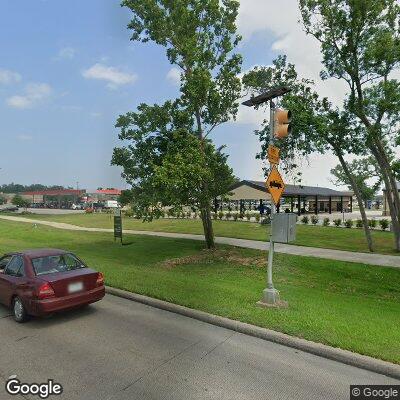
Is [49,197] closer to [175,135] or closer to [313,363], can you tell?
[175,135]

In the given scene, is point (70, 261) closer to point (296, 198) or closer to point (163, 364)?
point (163, 364)

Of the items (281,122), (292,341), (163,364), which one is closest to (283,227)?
(281,122)

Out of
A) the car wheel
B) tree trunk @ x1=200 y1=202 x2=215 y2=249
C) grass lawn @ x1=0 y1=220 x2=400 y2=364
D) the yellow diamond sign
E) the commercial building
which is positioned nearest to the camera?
grass lawn @ x1=0 y1=220 x2=400 y2=364

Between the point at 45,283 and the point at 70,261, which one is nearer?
the point at 45,283

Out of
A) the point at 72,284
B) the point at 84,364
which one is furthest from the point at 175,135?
the point at 84,364

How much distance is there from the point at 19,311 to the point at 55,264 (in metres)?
1.15

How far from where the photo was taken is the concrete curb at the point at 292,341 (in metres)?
5.42

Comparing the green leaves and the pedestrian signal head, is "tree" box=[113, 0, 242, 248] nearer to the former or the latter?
the green leaves

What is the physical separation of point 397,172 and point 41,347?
15628 millimetres

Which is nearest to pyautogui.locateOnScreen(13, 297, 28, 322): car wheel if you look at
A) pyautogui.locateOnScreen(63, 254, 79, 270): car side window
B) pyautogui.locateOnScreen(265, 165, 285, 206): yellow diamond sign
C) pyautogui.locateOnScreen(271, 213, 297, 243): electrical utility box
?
pyautogui.locateOnScreen(63, 254, 79, 270): car side window

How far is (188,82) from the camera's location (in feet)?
53.0

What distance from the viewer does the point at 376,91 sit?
56.9ft

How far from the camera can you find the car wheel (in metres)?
7.57

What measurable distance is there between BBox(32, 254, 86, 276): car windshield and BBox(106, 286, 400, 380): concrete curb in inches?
77.1
